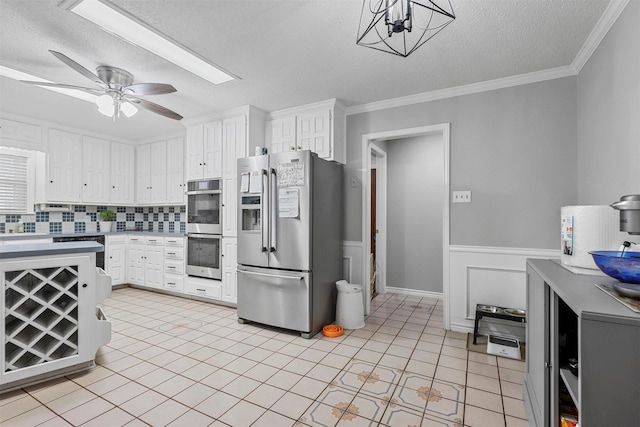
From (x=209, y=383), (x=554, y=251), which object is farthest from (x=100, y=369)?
(x=554, y=251)

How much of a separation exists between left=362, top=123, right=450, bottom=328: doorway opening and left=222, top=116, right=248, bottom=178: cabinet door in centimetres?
151

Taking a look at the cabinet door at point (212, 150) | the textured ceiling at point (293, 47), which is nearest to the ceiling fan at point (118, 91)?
the textured ceiling at point (293, 47)

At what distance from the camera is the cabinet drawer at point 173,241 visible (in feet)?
14.5

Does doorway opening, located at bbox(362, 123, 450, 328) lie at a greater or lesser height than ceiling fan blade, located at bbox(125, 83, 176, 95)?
lesser

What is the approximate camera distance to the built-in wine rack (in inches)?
78.7

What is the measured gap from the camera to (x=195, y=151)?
13.9ft

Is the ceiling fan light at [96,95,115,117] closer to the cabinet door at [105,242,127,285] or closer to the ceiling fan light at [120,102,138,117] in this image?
the ceiling fan light at [120,102,138,117]

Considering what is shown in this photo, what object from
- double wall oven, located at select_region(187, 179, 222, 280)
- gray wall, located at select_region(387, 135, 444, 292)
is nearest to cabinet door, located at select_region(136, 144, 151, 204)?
double wall oven, located at select_region(187, 179, 222, 280)

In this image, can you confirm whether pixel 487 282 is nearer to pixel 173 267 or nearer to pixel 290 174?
pixel 290 174

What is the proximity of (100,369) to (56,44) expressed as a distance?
2.53 metres

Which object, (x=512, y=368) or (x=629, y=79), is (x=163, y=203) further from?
(x=629, y=79)

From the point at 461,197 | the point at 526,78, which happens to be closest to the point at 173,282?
the point at 461,197

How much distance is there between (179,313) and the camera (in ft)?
12.2

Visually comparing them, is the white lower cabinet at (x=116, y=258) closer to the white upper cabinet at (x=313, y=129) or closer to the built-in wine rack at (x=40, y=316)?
the built-in wine rack at (x=40, y=316)
